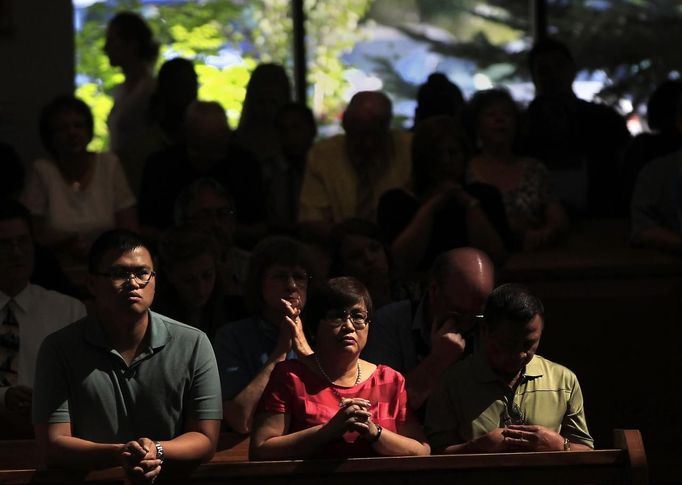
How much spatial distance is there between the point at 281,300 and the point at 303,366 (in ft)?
2.10

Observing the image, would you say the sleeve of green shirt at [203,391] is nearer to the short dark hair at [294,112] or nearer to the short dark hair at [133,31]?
the short dark hair at [294,112]

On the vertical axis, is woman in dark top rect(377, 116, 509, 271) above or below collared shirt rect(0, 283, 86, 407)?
above

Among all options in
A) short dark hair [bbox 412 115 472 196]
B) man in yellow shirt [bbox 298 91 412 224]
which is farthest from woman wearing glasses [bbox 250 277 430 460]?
man in yellow shirt [bbox 298 91 412 224]

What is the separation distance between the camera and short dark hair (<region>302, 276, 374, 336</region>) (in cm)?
452

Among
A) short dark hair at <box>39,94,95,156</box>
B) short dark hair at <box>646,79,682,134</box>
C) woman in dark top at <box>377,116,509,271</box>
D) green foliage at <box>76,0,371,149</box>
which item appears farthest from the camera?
green foliage at <box>76,0,371,149</box>

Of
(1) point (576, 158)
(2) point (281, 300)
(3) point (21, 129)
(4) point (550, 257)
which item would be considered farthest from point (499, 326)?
(3) point (21, 129)

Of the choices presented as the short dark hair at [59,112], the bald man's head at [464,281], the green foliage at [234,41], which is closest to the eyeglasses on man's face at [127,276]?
the bald man's head at [464,281]

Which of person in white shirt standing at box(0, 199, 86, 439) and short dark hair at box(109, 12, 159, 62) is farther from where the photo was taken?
short dark hair at box(109, 12, 159, 62)

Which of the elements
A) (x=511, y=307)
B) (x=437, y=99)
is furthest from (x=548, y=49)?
(x=511, y=307)

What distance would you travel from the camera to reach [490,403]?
15.0 ft

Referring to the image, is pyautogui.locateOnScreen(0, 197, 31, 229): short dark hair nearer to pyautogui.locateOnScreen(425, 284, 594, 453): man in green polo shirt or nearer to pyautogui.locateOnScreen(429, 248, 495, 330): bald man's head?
pyautogui.locateOnScreen(429, 248, 495, 330): bald man's head

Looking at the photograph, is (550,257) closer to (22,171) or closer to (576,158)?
(576,158)

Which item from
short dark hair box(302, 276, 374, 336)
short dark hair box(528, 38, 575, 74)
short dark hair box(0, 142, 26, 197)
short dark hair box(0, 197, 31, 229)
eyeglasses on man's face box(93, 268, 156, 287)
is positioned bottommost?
short dark hair box(302, 276, 374, 336)

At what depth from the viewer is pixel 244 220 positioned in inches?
267
